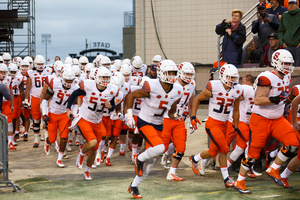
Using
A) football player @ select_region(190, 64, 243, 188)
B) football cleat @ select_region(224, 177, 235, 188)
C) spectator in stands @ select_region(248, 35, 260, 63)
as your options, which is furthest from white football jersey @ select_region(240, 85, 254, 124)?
spectator in stands @ select_region(248, 35, 260, 63)

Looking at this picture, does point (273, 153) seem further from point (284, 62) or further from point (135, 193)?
point (135, 193)

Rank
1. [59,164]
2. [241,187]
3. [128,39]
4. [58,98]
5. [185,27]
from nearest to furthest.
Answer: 1. [241,187]
2. [59,164]
3. [58,98]
4. [185,27]
5. [128,39]

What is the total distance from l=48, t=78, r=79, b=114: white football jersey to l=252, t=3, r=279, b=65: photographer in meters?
4.55

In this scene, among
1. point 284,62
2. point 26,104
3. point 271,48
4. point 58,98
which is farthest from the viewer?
point 26,104

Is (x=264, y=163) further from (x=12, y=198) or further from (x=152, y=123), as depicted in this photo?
(x=12, y=198)

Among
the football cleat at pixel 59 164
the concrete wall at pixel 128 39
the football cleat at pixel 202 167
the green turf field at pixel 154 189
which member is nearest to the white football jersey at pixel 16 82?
the football cleat at pixel 59 164

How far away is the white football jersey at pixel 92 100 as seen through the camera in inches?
302

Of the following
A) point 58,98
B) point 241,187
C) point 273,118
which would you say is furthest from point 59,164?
point 273,118

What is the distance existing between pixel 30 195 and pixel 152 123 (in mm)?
2090

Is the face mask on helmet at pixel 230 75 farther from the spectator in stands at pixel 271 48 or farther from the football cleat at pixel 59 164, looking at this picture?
the football cleat at pixel 59 164

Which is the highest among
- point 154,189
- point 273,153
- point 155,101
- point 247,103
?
point 155,101

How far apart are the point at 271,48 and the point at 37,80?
245 inches

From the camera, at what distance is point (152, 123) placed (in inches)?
255

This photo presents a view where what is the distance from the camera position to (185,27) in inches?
687
